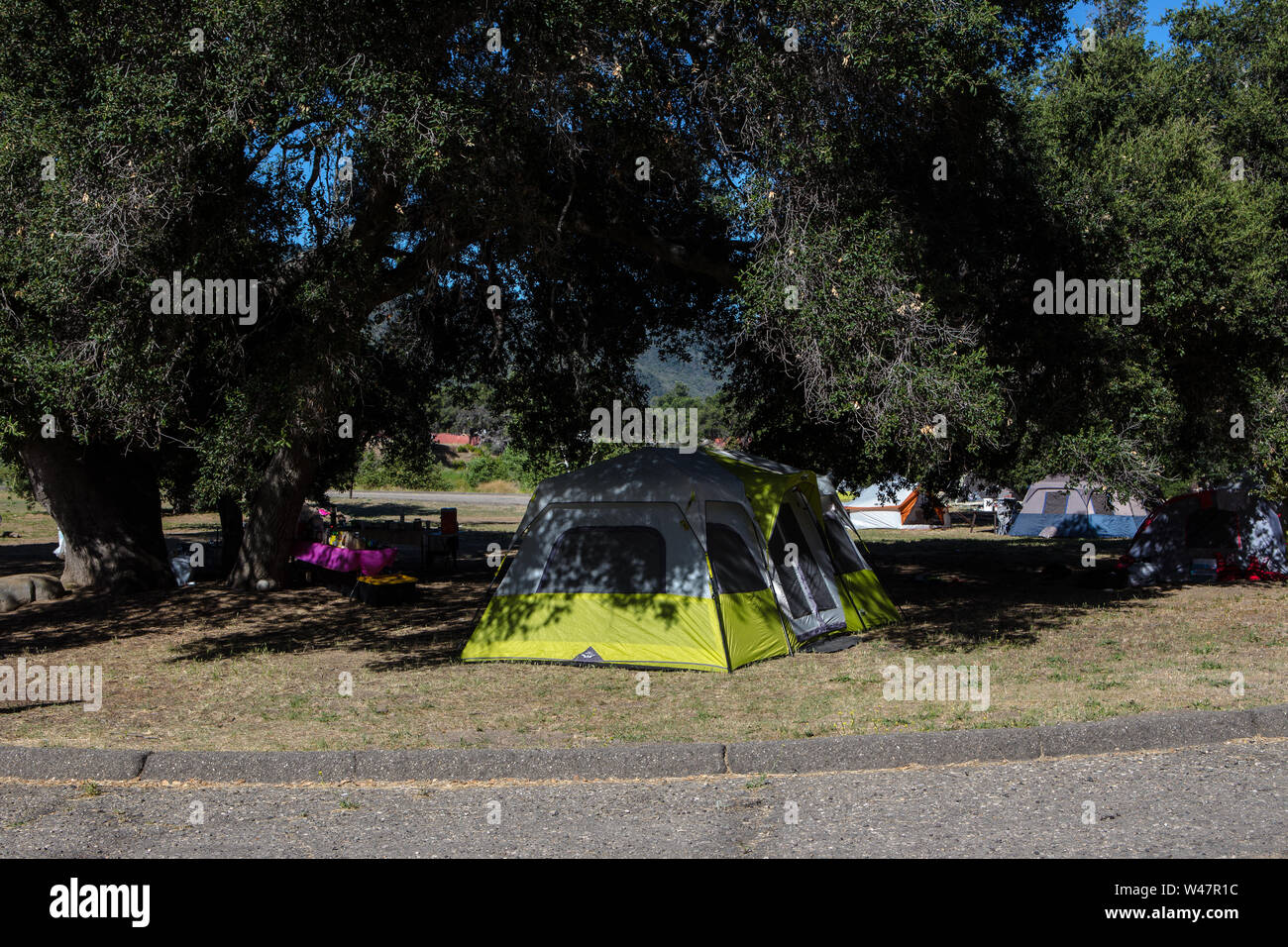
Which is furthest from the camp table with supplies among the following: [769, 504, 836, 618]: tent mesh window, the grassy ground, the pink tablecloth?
[769, 504, 836, 618]: tent mesh window

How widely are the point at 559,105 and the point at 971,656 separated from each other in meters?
6.52

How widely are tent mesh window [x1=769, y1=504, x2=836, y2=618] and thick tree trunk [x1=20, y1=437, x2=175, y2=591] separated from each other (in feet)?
29.7

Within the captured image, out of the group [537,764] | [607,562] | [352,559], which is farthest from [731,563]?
[352,559]

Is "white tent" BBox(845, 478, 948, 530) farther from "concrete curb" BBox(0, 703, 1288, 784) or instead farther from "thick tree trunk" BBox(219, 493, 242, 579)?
"concrete curb" BBox(0, 703, 1288, 784)

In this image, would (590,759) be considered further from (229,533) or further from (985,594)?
(229,533)

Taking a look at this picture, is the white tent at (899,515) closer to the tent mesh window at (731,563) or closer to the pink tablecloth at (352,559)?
the pink tablecloth at (352,559)

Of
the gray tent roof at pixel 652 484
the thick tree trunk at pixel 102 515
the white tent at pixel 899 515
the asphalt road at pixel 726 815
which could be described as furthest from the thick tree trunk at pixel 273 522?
the white tent at pixel 899 515

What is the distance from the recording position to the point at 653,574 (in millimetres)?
9859

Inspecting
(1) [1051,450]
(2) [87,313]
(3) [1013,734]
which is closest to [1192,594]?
(1) [1051,450]

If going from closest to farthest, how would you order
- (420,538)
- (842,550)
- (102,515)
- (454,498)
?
(842,550), (102,515), (420,538), (454,498)

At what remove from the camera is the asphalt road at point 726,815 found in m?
4.95

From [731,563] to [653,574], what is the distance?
77cm

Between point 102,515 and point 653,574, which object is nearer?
point 653,574
